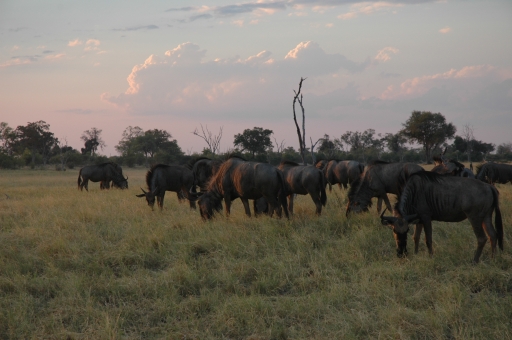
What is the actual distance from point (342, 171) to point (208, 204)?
7.12 meters

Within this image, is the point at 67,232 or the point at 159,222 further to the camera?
the point at 159,222

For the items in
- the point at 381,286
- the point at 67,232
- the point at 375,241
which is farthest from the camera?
the point at 67,232

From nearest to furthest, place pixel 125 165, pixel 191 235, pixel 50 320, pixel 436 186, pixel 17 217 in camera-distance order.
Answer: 1. pixel 50 320
2. pixel 436 186
3. pixel 191 235
4. pixel 17 217
5. pixel 125 165

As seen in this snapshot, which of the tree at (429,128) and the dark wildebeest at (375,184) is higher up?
the tree at (429,128)

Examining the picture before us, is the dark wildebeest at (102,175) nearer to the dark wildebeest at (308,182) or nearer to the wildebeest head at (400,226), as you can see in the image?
the dark wildebeest at (308,182)

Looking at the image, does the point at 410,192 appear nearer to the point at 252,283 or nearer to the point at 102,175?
the point at 252,283

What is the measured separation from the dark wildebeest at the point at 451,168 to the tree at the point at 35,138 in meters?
60.4

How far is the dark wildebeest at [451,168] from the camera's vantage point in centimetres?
1111

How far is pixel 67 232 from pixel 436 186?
7055 mm

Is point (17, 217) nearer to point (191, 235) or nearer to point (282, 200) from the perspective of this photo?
point (191, 235)

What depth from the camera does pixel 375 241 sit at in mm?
7562

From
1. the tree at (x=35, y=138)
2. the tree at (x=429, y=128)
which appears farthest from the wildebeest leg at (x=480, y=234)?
the tree at (x=35, y=138)

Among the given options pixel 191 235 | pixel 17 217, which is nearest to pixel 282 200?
pixel 191 235

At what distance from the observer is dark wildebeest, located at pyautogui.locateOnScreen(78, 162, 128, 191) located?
20750mm
